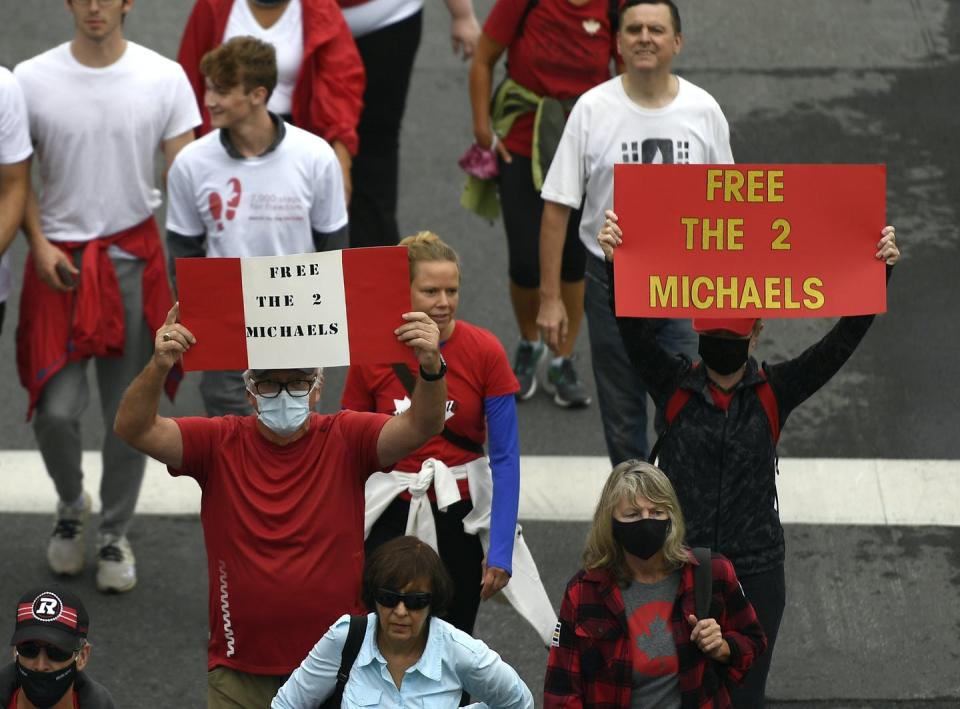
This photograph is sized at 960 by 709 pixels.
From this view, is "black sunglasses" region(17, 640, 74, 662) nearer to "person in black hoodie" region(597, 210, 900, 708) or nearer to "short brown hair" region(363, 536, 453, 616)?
"short brown hair" region(363, 536, 453, 616)

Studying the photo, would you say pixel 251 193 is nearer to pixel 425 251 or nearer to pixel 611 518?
pixel 425 251

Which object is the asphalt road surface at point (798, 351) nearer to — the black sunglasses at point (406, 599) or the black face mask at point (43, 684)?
the black face mask at point (43, 684)

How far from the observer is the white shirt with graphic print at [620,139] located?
285 inches

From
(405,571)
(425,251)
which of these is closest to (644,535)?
(405,571)

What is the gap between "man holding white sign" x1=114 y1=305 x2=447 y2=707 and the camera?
5.43m

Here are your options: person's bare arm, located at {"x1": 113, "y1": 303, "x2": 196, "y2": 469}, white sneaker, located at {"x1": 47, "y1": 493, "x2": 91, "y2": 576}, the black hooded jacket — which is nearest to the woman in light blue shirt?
person's bare arm, located at {"x1": 113, "y1": 303, "x2": 196, "y2": 469}

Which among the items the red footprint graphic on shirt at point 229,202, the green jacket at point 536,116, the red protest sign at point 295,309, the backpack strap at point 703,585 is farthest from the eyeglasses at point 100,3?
the backpack strap at point 703,585

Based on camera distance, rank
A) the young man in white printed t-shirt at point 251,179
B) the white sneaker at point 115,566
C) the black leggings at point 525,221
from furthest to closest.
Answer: the black leggings at point 525,221
the white sneaker at point 115,566
the young man in white printed t-shirt at point 251,179

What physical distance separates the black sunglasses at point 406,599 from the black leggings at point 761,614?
52.2 inches

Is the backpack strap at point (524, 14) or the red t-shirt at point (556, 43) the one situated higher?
the backpack strap at point (524, 14)

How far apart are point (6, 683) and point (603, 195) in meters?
3.31

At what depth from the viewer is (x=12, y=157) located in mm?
7430

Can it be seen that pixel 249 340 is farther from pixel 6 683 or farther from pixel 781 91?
pixel 781 91

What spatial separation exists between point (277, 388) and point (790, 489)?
370 centimetres
